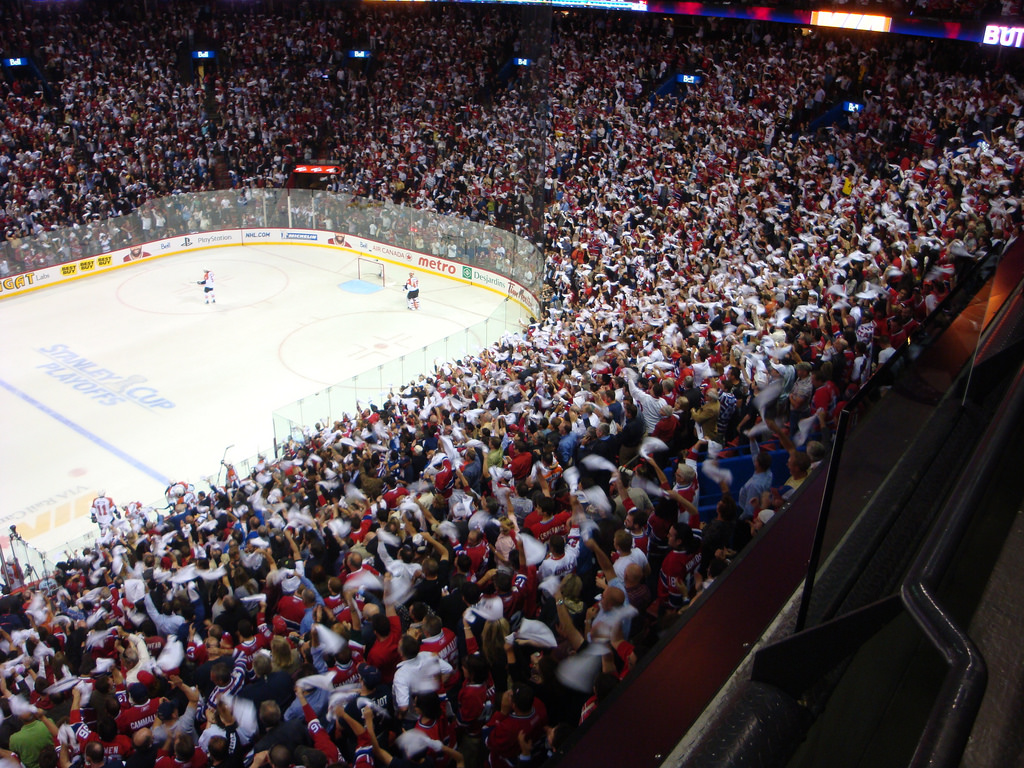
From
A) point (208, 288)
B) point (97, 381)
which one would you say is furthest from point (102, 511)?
point (208, 288)

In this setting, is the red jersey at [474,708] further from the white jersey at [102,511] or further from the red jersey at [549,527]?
the white jersey at [102,511]

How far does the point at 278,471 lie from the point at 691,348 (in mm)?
6669

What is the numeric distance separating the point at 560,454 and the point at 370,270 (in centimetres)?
2184

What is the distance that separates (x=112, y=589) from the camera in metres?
9.84

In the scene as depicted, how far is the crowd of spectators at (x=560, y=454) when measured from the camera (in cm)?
487

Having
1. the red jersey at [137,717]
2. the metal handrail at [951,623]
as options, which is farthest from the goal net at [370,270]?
the metal handrail at [951,623]

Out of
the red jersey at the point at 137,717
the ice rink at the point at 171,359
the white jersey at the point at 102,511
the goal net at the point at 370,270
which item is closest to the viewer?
the red jersey at the point at 137,717

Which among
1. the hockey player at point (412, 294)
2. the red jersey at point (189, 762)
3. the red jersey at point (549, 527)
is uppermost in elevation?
the red jersey at point (549, 527)

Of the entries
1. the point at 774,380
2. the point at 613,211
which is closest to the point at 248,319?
the point at 613,211

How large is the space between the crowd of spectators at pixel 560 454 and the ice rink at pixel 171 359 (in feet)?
7.90

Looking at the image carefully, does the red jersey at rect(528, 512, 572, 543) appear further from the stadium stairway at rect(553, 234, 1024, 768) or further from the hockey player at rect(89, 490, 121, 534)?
the hockey player at rect(89, 490, 121, 534)

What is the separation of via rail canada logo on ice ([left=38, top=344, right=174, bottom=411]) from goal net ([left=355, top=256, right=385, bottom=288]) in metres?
9.52

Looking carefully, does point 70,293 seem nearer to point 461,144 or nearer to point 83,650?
point 461,144

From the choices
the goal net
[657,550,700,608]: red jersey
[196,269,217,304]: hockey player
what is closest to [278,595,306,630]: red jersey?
[657,550,700,608]: red jersey
